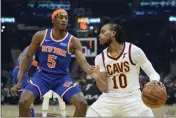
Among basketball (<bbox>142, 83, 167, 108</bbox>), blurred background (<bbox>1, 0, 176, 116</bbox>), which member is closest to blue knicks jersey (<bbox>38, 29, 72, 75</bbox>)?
basketball (<bbox>142, 83, 167, 108</bbox>)

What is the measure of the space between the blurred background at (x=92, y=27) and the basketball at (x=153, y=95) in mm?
10611

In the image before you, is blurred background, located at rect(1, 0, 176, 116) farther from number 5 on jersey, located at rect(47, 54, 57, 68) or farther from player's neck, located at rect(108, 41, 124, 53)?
player's neck, located at rect(108, 41, 124, 53)

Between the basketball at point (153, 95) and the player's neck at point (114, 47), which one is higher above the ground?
the player's neck at point (114, 47)

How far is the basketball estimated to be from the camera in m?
4.97

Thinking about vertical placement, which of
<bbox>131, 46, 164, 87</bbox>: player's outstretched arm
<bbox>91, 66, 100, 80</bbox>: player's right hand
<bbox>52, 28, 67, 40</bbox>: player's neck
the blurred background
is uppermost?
<bbox>52, 28, 67, 40</bbox>: player's neck

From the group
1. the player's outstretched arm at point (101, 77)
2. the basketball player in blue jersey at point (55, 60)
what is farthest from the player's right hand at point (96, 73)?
the basketball player in blue jersey at point (55, 60)

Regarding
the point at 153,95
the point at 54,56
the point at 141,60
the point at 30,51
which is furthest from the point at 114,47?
the point at 30,51

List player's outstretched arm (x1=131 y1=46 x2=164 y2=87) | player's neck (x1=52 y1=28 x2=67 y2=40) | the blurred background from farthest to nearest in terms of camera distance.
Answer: the blurred background → player's neck (x1=52 y1=28 x2=67 y2=40) → player's outstretched arm (x1=131 y1=46 x2=164 y2=87)

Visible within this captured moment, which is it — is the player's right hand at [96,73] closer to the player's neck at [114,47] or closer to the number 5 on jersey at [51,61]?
the player's neck at [114,47]

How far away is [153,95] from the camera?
4961 mm

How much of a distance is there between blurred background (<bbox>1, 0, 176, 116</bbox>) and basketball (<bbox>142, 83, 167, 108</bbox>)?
34.8 feet

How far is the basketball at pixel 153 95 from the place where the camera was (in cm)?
497

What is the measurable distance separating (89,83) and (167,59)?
10.1ft

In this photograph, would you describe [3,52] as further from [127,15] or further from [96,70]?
[96,70]
